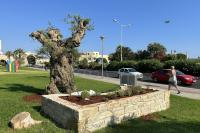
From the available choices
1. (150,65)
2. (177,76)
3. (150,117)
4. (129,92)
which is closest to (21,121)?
(129,92)

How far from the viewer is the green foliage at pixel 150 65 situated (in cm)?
4875

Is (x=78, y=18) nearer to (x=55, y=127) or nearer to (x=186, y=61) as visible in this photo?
(x=55, y=127)

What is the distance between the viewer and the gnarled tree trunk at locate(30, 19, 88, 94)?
17422 mm

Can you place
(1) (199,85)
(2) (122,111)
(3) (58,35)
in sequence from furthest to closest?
(1) (199,85) → (3) (58,35) → (2) (122,111)

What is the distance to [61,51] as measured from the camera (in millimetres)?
17688

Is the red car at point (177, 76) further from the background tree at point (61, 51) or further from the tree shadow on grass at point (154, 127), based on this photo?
the tree shadow on grass at point (154, 127)

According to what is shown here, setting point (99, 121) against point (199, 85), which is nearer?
point (99, 121)

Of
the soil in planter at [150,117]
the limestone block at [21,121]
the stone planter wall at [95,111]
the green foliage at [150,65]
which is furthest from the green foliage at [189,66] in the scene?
the limestone block at [21,121]

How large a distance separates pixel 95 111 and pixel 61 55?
811 cm

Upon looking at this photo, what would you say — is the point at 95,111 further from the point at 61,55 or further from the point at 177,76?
the point at 177,76

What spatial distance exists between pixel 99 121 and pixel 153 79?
3208 cm

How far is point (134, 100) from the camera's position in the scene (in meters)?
11.6

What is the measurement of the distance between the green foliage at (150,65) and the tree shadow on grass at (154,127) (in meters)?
37.0

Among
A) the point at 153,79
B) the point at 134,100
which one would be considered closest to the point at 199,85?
the point at 153,79
